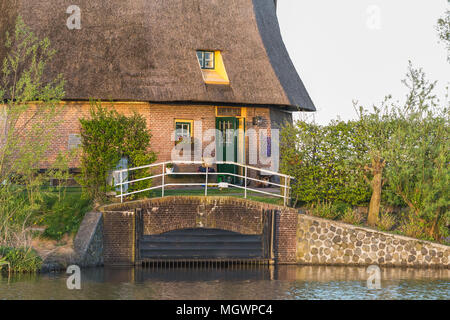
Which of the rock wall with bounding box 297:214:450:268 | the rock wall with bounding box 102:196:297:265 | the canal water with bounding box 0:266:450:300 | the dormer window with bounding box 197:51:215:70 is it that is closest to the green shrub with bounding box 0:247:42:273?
the canal water with bounding box 0:266:450:300

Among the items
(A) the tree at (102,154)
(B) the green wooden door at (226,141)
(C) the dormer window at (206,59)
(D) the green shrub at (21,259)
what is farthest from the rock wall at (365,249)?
(C) the dormer window at (206,59)

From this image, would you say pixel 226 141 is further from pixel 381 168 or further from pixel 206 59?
pixel 381 168

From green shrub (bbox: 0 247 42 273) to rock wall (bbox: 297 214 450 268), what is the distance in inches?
311

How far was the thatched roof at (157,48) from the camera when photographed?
2823 cm

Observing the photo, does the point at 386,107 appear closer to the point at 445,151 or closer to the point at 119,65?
the point at 445,151

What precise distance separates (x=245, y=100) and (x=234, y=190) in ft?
13.3

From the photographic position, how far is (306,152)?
24.2m

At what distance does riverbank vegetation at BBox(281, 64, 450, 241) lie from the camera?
74.8ft

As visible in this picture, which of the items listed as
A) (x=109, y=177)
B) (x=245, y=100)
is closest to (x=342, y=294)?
(x=109, y=177)

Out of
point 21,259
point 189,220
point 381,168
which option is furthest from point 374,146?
point 21,259

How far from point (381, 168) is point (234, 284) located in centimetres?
752

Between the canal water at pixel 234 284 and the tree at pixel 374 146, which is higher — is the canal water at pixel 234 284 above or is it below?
below

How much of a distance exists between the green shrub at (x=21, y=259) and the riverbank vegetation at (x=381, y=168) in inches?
346

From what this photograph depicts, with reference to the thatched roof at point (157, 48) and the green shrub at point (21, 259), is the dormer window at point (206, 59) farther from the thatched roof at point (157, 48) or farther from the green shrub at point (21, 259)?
the green shrub at point (21, 259)
